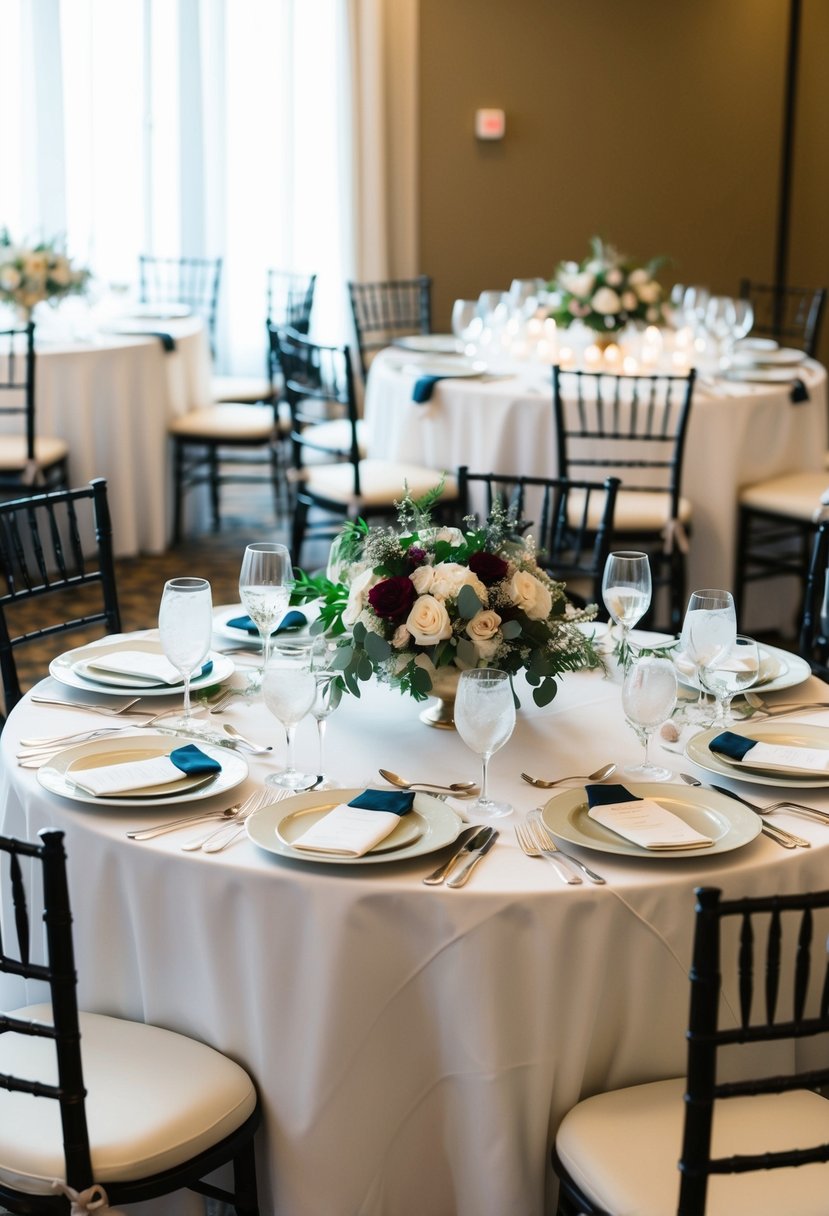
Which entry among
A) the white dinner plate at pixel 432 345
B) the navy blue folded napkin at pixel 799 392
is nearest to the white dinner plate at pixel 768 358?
the navy blue folded napkin at pixel 799 392

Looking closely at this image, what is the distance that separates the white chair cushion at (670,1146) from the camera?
1.73 meters

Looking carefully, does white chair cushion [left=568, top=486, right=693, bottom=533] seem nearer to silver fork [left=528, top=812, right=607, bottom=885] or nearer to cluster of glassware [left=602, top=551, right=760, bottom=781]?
cluster of glassware [left=602, top=551, right=760, bottom=781]

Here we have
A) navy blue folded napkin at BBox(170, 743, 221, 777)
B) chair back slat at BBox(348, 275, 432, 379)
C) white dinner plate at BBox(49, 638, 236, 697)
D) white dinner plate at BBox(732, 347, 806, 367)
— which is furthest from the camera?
chair back slat at BBox(348, 275, 432, 379)

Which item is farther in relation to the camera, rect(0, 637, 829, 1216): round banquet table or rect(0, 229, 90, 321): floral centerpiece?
rect(0, 229, 90, 321): floral centerpiece

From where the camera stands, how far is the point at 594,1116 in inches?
74.0

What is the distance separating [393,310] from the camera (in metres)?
8.71

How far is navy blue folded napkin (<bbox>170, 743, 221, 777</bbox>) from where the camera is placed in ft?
7.14

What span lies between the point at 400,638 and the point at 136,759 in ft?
1.50

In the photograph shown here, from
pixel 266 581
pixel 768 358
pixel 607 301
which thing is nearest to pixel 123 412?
pixel 607 301

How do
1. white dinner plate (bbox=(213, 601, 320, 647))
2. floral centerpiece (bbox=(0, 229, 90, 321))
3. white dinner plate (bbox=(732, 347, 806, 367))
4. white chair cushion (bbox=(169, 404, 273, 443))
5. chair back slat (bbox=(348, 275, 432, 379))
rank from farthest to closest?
chair back slat (bbox=(348, 275, 432, 379)), white chair cushion (bbox=(169, 404, 273, 443)), floral centerpiece (bbox=(0, 229, 90, 321)), white dinner plate (bbox=(732, 347, 806, 367)), white dinner plate (bbox=(213, 601, 320, 647))

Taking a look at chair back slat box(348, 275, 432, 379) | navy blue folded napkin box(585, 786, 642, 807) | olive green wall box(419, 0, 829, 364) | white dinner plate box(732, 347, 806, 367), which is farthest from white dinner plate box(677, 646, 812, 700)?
olive green wall box(419, 0, 829, 364)

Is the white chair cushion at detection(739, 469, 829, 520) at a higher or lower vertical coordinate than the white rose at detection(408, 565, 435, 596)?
lower

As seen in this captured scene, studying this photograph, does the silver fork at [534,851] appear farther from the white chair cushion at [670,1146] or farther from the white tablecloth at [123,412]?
the white tablecloth at [123,412]

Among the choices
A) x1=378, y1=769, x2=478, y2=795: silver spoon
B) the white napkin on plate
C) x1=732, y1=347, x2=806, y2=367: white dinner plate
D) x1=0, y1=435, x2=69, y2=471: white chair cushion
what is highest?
x1=732, y1=347, x2=806, y2=367: white dinner plate
